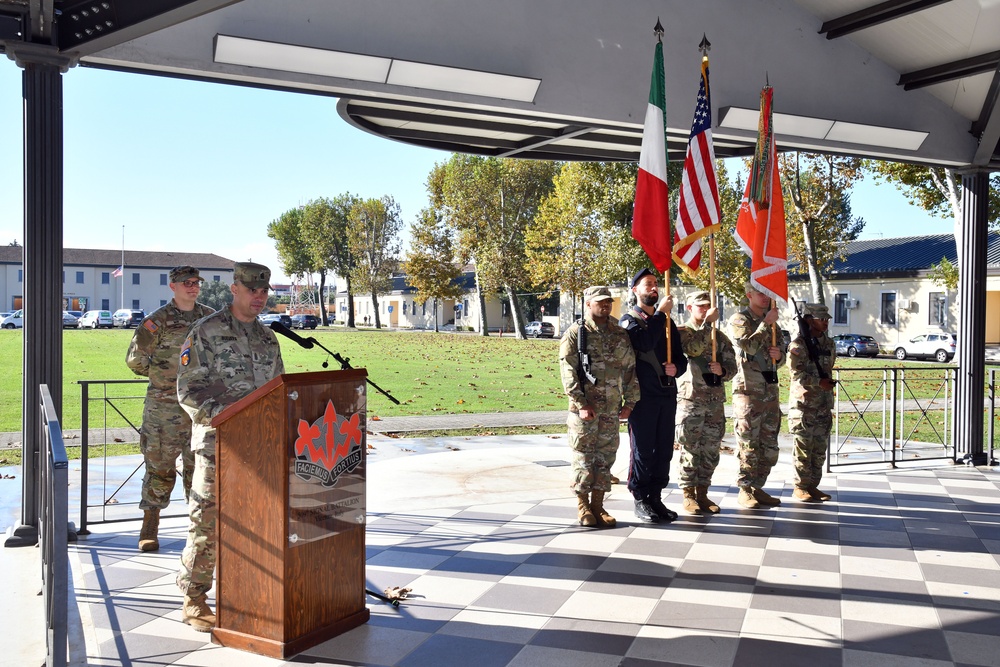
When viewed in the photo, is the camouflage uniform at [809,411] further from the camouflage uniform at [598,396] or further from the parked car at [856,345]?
the parked car at [856,345]

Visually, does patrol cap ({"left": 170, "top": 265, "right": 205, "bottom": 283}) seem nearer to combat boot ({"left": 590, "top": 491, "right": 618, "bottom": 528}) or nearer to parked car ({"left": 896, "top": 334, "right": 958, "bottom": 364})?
combat boot ({"left": 590, "top": 491, "right": 618, "bottom": 528})

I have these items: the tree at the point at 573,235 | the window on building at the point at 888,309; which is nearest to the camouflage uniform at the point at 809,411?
the tree at the point at 573,235

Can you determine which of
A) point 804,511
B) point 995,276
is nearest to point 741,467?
point 804,511

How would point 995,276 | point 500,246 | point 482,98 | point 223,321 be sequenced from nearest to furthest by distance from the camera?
point 223,321
point 482,98
point 995,276
point 500,246

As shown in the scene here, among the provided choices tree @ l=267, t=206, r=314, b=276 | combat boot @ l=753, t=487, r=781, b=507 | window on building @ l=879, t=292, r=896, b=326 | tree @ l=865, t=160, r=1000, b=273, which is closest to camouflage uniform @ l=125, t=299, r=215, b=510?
combat boot @ l=753, t=487, r=781, b=507

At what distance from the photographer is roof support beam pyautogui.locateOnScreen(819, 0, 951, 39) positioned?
763cm

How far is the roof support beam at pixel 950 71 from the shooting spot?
809cm

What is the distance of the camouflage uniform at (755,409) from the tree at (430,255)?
4065 centimetres

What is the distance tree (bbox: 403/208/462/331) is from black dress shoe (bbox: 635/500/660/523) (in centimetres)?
4111

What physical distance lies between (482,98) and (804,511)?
4469mm

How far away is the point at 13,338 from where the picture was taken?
3488 cm

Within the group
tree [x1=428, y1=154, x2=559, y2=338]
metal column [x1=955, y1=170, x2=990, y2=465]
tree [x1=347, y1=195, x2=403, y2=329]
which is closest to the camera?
metal column [x1=955, y1=170, x2=990, y2=465]

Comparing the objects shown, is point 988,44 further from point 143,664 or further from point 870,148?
point 143,664

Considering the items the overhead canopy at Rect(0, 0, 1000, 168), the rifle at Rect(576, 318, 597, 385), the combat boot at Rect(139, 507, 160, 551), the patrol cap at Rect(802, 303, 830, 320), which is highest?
the overhead canopy at Rect(0, 0, 1000, 168)
